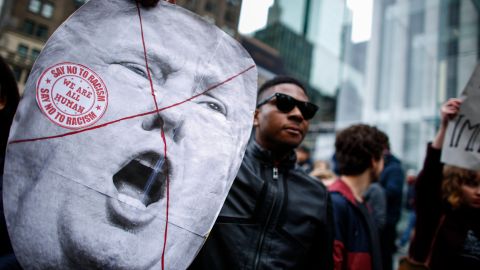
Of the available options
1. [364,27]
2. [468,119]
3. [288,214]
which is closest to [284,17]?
[364,27]

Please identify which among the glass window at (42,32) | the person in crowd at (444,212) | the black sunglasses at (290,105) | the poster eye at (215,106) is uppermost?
the glass window at (42,32)

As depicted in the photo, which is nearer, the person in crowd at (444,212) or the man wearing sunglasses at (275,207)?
the man wearing sunglasses at (275,207)

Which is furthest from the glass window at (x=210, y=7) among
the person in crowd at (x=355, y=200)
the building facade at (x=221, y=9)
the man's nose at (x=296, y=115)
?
the person in crowd at (x=355, y=200)

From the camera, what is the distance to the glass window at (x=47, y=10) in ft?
4.49

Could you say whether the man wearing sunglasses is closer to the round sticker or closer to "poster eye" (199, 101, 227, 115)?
"poster eye" (199, 101, 227, 115)

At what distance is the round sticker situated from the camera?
719 mm

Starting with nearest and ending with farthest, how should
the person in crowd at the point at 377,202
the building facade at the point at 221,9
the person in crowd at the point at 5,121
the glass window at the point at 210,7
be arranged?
the person in crowd at the point at 5,121
the building facade at the point at 221,9
the glass window at the point at 210,7
the person in crowd at the point at 377,202

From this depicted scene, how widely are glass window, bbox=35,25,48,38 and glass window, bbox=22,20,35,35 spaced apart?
0.11 ft

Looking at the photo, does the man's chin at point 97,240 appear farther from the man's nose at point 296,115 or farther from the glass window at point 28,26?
the glass window at point 28,26

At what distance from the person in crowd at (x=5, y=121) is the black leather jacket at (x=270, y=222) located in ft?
1.77

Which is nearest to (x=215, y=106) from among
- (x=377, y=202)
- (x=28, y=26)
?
(x=28, y=26)

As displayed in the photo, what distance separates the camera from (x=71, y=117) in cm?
72

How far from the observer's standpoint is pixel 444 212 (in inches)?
70.1

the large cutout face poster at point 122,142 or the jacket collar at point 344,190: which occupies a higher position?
the large cutout face poster at point 122,142
